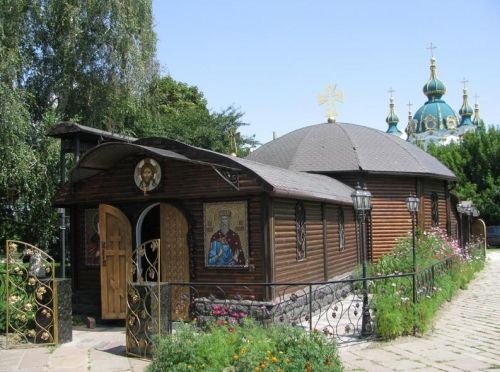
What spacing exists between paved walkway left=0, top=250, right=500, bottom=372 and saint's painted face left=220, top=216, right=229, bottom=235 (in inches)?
102

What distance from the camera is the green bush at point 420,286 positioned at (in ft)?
28.9

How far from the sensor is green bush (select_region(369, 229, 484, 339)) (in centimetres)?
881

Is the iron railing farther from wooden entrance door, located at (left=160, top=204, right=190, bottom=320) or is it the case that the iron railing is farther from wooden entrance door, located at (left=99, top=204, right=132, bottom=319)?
wooden entrance door, located at (left=99, top=204, right=132, bottom=319)

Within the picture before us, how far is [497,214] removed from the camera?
3641 centimetres

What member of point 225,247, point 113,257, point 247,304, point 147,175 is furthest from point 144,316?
point 147,175

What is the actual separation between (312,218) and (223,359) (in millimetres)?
6605

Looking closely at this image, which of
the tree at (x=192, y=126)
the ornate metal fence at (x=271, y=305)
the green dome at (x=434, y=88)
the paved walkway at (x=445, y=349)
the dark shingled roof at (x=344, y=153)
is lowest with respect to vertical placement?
the paved walkway at (x=445, y=349)

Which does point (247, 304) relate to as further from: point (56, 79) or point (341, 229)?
point (56, 79)

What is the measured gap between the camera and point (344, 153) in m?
17.9

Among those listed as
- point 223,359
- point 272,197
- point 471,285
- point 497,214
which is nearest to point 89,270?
point 272,197

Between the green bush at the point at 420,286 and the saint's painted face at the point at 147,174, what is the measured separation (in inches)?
190

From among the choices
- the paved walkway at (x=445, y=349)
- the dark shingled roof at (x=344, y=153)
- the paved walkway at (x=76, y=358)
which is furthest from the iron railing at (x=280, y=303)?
the dark shingled roof at (x=344, y=153)

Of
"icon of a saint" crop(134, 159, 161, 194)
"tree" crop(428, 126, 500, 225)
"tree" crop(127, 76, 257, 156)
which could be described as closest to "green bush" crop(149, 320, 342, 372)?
"icon of a saint" crop(134, 159, 161, 194)

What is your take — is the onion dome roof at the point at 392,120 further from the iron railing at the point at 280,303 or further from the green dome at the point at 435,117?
the iron railing at the point at 280,303
